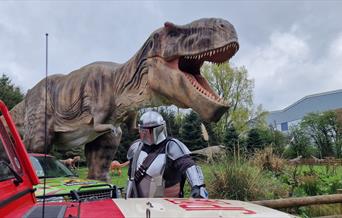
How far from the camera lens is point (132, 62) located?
22.5 feet

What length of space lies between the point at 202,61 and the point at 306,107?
58214 mm

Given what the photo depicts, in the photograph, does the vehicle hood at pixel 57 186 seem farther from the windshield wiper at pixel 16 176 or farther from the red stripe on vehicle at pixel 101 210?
the red stripe on vehicle at pixel 101 210

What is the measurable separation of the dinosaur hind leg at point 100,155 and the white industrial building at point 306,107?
4932 cm

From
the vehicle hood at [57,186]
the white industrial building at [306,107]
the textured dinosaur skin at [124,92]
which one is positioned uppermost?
the white industrial building at [306,107]

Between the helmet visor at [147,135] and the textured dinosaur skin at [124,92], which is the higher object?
the textured dinosaur skin at [124,92]

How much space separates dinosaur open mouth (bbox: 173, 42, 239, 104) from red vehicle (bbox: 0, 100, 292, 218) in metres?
3.31

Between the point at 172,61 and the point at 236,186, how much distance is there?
3052 millimetres

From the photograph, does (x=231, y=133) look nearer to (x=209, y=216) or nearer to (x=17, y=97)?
(x=17, y=97)

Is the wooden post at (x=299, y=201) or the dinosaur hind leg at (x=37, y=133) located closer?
the wooden post at (x=299, y=201)

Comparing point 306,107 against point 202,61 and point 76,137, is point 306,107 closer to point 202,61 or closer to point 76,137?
point 76,137

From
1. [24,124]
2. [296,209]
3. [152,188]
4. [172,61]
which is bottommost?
[296,209]

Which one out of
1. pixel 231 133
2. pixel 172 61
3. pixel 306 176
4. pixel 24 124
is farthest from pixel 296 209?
pixel 231 133

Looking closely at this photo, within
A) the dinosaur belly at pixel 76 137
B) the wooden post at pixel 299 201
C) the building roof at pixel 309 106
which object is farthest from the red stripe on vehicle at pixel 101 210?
the building roof at pixel 309 106

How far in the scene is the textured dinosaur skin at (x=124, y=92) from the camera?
18.8 ft
